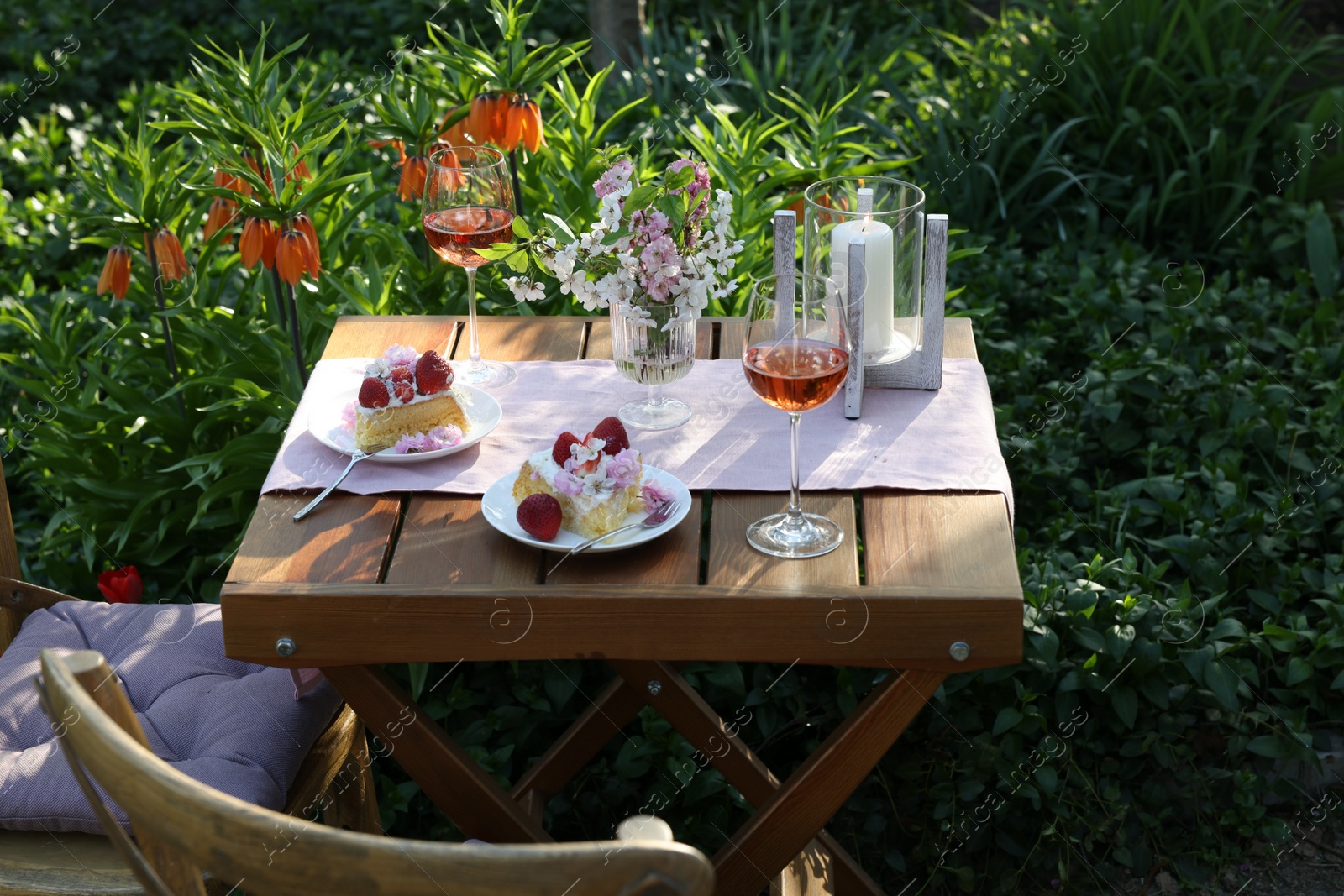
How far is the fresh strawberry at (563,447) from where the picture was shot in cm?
160

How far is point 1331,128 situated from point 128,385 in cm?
379

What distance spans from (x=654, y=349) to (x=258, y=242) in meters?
0.93

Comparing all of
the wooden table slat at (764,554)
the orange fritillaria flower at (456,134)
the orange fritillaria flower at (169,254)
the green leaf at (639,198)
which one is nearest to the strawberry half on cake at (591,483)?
the wooden table slat at (764,554)

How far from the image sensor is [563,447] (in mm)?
1601

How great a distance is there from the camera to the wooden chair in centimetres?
161

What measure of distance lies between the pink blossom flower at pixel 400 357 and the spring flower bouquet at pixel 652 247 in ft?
0.76

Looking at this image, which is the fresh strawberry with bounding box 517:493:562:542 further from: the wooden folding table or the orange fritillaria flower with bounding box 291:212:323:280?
the orange fritillaria flower with bounding box 291:212:323:280

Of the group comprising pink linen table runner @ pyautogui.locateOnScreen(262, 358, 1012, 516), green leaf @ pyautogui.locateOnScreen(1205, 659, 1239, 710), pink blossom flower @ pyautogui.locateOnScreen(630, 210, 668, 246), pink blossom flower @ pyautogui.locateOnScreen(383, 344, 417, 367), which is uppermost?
pink blossom flower @ pyautogui.locateOnScreen(630, 210, 668, 246)

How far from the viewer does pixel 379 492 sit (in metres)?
1.71

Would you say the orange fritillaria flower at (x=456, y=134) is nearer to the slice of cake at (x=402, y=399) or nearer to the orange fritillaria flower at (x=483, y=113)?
the orange fritillaria flower at (x=483, y=113)

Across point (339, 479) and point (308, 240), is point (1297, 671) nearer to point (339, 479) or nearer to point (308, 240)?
point (339, 479)

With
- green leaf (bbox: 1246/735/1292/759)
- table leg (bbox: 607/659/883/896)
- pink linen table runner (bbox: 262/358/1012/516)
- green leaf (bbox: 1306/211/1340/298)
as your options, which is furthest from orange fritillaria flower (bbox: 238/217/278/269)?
green leaf (bbox: 1306/211/1340/298)

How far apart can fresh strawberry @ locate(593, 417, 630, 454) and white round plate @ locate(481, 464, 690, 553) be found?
0.06m

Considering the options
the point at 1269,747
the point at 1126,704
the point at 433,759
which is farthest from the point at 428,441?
the point at 1269,747
